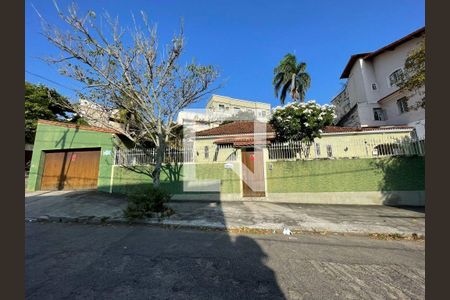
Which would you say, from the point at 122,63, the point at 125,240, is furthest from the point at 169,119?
the point at 125,240

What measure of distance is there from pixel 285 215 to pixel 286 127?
18.4ft

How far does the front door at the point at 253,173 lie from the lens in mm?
10453

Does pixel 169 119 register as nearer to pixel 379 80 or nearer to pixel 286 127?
pixel 286 127

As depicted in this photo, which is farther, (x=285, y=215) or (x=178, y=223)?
(x=285, y=215)

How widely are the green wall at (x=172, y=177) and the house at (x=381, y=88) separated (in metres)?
15.2

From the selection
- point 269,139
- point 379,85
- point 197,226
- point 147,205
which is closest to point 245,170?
point 269,139

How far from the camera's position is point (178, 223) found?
20.5 ft

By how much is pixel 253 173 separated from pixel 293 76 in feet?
54.5

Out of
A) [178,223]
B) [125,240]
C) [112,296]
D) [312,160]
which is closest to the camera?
[112,296]

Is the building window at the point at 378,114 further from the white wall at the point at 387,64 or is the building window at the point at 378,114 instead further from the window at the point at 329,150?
A: the window at the point at 329,150

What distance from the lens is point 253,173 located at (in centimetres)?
1067

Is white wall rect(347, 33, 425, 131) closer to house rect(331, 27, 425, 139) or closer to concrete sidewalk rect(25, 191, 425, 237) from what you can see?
house rect(331, 27, 425, 139)

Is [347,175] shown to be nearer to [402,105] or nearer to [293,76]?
[402,105]

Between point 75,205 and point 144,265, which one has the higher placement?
point 75,205
